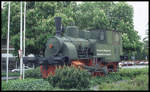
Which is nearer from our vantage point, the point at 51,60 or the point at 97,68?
the point at 51,60

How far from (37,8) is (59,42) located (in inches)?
456

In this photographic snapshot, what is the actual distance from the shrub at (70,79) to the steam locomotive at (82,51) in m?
3.06

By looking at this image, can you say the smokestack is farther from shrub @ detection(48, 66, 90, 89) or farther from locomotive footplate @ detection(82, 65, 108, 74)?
shrub @ detection(48, 66, 90, 89)

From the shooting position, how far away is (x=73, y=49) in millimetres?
18375

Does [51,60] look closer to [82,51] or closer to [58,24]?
[58,24]

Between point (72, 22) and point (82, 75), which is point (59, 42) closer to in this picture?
point (82, 75)

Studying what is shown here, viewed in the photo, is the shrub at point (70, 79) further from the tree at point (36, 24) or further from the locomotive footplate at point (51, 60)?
the tree at point (36, 24)

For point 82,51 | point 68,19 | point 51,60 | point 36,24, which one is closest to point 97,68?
point 82,51

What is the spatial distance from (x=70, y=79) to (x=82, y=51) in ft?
22.4

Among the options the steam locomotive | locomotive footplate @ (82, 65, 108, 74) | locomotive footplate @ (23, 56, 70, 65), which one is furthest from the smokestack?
locomotive footplate @ (82, 65, 108, 74)

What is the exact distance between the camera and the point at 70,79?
13055 millimetres

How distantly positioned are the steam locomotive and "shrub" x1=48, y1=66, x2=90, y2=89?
10.0 ft

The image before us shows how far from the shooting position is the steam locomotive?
1795 cm

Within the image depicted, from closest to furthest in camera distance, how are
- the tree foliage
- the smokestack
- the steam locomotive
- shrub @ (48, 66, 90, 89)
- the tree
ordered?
shrub @ (48, 66, 90, 89)
the steam locomotive
the smokestack
the tree
the tree foliage
